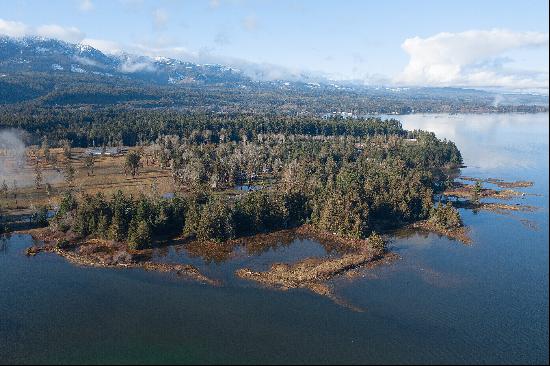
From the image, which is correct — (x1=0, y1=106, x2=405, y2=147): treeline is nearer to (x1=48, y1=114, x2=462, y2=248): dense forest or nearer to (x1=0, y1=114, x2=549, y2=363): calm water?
(x1=48, y1=114, x2=462, y2=248): dense forest

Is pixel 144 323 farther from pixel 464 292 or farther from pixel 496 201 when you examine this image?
pixel 496 201

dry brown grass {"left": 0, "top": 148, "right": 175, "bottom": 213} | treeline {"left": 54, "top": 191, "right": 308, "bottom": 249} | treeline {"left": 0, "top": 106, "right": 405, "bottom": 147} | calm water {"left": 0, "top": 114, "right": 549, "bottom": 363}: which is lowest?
calm water {"left": 0, "top": 114, "right": 549, "bottom": 363}

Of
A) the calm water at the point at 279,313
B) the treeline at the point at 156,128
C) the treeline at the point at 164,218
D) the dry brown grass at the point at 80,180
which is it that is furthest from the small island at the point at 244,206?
the treeline at the point at 156,128

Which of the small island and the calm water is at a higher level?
the small island

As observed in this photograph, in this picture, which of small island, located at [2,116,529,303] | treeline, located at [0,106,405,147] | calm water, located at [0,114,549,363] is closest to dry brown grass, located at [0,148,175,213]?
small island, located at [2,116,529,303]

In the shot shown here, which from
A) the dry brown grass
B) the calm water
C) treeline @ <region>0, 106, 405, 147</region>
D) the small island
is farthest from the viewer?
treeline @ <region>0, 106, 405, 147</region>

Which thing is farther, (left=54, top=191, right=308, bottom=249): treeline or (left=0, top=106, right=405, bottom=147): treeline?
(left=0, top=106, right=405, bottom=147): treeline

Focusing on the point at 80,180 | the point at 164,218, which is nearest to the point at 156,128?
the point at 80,180

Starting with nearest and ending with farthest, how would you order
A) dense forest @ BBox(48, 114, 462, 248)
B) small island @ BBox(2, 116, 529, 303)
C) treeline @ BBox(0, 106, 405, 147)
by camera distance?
small island @ BBox(2, 116, 529, 303) < dense forest @ BBox(48, 114, 462, 248) < treeline @ BBox(0, 106, 405, 147)
